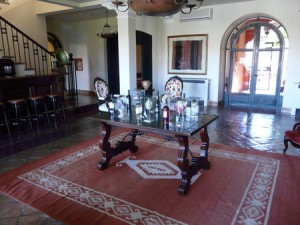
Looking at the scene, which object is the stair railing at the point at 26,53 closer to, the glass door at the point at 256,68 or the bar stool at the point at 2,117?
the bar stool at the point at 2,117

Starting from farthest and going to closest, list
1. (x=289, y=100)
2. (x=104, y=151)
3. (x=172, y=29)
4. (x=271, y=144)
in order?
(x=172, y=29) → (x=289, y=100) → (x=271, y=144) → (x=104, y=151)

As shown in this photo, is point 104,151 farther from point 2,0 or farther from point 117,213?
point 2,0

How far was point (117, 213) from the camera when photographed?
7.91ft

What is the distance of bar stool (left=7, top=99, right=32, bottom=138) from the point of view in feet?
16.5

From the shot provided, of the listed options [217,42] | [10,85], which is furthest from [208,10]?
[10,85]

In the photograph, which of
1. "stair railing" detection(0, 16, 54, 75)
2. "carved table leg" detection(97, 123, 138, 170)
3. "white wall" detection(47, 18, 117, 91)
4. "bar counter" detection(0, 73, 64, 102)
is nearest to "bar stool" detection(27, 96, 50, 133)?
"bar counter" detection(0, 73, 64, 102)

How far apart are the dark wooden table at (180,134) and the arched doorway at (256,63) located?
15.6 feet

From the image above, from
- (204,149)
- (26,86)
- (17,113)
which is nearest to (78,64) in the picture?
(26,86)

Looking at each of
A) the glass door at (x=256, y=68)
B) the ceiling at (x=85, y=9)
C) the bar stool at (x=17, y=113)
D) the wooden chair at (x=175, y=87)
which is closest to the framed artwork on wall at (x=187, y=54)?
the glass door at (x=256, y=68)

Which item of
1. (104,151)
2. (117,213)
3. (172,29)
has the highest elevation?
(172,29)

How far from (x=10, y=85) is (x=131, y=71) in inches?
107

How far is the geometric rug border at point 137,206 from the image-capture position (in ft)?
7.66

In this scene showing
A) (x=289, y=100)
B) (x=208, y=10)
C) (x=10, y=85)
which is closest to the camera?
(x=10, y=85)

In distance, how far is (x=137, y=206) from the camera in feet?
8.27
